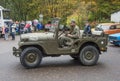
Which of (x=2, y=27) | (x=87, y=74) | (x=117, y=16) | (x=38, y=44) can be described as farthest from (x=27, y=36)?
(x=117, y=16)

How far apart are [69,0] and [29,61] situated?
34.4 metres

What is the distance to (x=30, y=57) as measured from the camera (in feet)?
35.0

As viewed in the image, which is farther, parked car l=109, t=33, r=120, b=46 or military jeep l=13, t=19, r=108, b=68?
parked car l=109, t=33, r=120, b=46

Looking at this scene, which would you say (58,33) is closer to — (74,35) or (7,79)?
(74,35)

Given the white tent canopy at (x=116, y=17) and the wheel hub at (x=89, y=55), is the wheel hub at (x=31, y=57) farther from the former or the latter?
the white tent canopy at (x=116, y=17)

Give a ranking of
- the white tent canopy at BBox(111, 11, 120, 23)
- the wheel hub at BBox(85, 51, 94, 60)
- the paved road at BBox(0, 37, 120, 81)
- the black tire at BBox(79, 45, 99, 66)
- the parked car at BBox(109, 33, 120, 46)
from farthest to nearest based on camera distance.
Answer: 1. the white tent canopy at BBox(111, 11, 120, 23)
2. the parked car at BBox(109, 33, 120, 46)
3. the wheel hub at BBox(85, 51, 94, 60)
4. the black tire at BBox(79, 45, 99, 66)
5. the paved road at BBox(0, 37, 120, 81)

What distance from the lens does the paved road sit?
899cm

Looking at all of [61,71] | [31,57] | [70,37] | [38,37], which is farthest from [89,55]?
[31,57]

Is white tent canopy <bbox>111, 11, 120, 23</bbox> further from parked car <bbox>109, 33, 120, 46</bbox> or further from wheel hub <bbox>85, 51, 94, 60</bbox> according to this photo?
wheel hub <bbox>85, 51, 94, 60</bbox>

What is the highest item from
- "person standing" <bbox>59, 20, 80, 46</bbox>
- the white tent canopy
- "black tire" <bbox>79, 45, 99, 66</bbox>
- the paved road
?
the white tent canopy

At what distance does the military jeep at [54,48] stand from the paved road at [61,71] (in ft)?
1.15

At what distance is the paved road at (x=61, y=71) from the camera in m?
8.99

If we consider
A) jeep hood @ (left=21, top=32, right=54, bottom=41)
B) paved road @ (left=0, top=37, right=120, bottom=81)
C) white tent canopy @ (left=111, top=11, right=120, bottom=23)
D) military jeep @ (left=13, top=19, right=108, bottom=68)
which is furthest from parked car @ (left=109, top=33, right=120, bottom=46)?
white tent canopy @ (left=111, top=11, right=120, bottom=23)

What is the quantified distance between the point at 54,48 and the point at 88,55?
145cm
